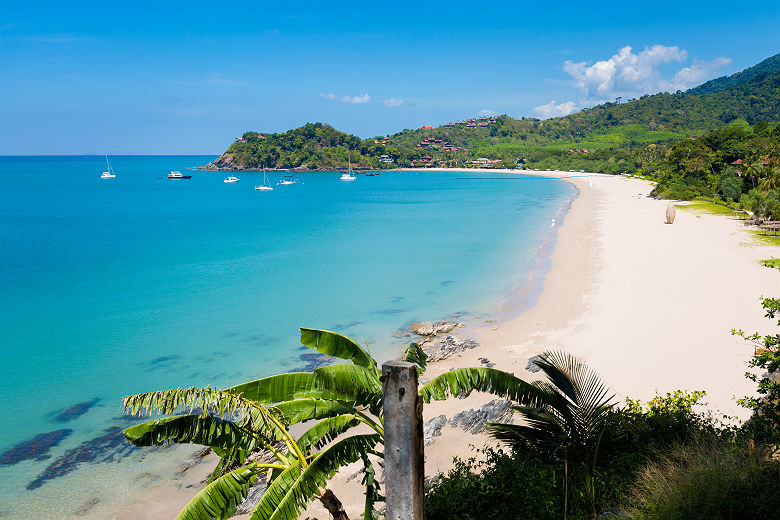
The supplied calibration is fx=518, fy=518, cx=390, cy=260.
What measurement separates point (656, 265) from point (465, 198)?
6121 cm

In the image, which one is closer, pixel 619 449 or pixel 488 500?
pixel 488 500

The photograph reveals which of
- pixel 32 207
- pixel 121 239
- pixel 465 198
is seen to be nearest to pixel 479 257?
pixel 121 239

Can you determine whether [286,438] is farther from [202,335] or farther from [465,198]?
[465,198]

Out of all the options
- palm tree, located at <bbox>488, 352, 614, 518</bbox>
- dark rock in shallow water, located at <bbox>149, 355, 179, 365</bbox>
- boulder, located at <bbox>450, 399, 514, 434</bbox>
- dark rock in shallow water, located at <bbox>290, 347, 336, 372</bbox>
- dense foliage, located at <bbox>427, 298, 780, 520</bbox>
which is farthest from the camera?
dark rock in shallow water, located at <bbox>149, 355, 179, 365</bbox>

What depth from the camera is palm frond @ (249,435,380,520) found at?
4.93m

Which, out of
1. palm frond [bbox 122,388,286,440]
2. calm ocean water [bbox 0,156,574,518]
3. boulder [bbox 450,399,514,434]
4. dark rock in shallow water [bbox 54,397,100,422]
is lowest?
dark rock in shallow water [bbox 54,397,100,422]

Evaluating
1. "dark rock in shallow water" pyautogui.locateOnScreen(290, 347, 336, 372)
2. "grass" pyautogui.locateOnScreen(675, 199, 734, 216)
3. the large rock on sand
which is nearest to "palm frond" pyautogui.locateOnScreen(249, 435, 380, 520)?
"dark rock in shallow water" pyautogui.locateOnScreen(290, 347, 336, 372)

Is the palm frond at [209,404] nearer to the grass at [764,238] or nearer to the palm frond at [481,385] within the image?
the palm frond at [481,385]

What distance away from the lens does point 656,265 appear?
2641 cm

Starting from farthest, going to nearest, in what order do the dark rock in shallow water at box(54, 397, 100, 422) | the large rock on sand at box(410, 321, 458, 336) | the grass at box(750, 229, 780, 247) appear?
the grass at box(750, 229, 780, 247)
the large rock on sand at box(410, 321, 458, 336)
the dark rock in shallow water at box(54, 397, 100, 422)

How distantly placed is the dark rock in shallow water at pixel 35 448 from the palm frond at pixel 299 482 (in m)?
10.7

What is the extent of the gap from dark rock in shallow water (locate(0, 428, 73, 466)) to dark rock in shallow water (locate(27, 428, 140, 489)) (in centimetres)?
70

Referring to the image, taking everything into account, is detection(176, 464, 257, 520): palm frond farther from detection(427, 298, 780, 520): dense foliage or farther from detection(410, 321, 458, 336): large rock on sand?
detection(410, 321, 458, 336): large rock on sand

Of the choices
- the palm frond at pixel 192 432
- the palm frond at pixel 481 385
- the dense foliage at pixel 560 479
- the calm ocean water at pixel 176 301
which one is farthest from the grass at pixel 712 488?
the calm ocean water at pixel 176 301
